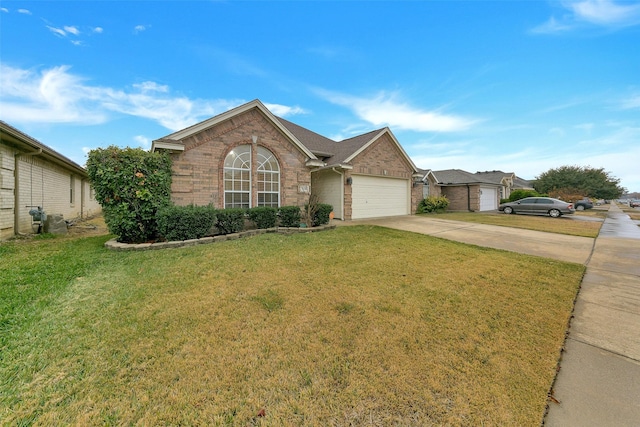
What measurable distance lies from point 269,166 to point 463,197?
20.1 meters

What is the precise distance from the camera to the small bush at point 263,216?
9188 millimetres

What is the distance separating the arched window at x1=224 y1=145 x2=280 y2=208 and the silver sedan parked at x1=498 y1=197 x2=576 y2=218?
20036 mm

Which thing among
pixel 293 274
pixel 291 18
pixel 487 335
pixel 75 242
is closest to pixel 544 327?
pixel 487 335

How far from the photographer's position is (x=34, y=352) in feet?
8.17

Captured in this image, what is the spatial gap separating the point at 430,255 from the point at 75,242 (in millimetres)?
10951

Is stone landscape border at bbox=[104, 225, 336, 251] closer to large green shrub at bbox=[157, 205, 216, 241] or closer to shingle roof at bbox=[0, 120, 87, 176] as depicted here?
large green shrub at bbox=[157, 205, 216, 241]

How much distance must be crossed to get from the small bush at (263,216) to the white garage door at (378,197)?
5.65 metres

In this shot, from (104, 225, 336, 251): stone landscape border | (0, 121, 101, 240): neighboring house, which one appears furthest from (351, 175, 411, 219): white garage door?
(0, 121, 101, 240): neighboring house

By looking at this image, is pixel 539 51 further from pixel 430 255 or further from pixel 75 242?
pixel 75 242

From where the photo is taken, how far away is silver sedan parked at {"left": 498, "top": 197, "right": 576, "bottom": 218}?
17.4 m

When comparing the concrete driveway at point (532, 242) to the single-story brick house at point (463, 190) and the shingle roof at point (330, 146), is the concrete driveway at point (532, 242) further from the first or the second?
the single-story brick house at point (463, 190)

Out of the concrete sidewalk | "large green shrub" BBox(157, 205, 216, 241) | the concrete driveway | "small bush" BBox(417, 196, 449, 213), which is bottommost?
the concrete sidewalk

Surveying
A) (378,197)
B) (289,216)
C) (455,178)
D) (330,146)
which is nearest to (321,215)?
(289,216)

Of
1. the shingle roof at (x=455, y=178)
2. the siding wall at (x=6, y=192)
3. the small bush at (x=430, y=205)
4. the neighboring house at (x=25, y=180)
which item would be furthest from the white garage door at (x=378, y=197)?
the siding wall at (x=6, y=192)
